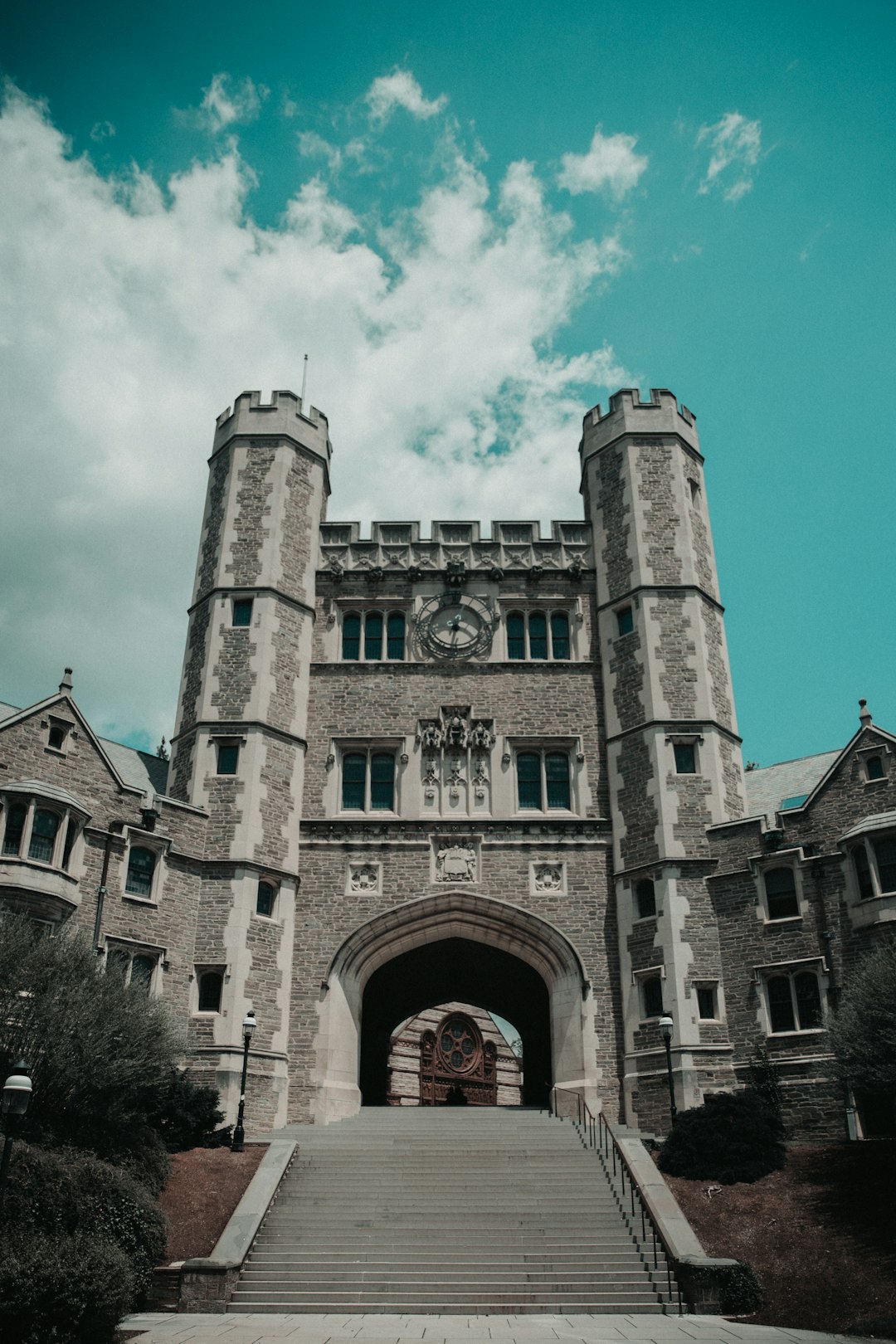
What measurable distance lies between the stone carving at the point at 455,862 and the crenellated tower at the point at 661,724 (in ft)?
12.0

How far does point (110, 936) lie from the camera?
23.2 metres

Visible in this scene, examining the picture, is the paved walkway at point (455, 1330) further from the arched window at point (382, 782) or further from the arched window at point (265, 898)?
the arched window at point (382, 782)

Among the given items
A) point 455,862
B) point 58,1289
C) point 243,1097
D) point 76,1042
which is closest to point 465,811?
point 455,862

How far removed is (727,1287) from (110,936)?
557 inches

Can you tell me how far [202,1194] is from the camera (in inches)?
733

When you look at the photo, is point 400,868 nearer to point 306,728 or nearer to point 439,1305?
point 306,728

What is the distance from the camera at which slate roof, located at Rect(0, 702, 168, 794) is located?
90.6 feet

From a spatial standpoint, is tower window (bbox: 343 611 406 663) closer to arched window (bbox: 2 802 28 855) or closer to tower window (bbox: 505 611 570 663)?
tower window (bbox: 505 611 570 663)

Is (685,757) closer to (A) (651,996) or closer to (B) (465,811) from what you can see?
(B) (465,811)

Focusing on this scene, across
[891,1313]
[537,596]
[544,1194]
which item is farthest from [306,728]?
[891,1313]

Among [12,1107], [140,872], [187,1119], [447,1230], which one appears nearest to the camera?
[12,1107]

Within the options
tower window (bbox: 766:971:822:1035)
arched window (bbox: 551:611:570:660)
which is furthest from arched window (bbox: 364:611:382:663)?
tower window (bbox: 766:971:822:1035)

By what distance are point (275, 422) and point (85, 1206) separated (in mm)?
22804

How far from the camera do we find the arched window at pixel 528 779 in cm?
2831
